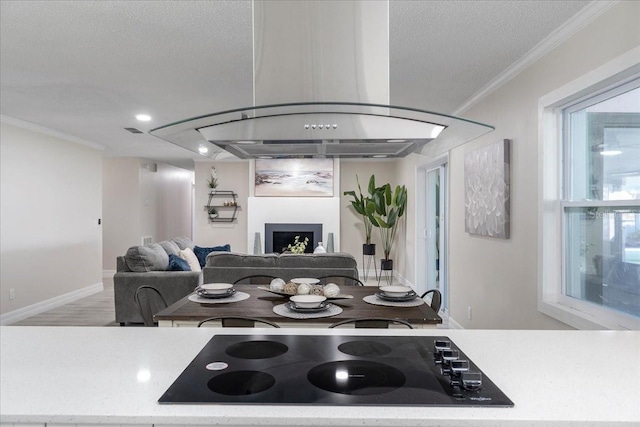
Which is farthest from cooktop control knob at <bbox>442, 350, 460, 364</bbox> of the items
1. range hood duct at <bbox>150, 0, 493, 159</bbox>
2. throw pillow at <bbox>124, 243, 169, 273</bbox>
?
throw pillow at <bbox>124, 243, 169, 273</bbox>

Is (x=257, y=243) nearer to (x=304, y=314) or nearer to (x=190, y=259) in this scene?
(x=190, y=259)

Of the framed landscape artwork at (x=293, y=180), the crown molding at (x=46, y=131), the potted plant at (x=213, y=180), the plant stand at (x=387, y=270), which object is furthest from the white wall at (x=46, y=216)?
the plant stand at (x=387, y=270)

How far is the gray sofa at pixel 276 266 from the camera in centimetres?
403

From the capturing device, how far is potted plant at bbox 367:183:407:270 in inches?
288

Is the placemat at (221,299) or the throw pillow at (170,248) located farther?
the throw pillow at (170,248)

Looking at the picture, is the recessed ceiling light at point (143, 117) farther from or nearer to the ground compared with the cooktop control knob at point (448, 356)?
farther from the ground

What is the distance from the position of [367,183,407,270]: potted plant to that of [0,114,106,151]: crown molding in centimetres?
447

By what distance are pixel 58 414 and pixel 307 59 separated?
44.8 inches

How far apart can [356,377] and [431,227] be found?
214 inches

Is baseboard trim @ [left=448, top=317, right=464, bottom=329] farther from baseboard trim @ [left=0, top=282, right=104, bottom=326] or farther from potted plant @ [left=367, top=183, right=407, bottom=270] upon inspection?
baseboard trim @ [left=0, top=282, right=104, bottom=326]

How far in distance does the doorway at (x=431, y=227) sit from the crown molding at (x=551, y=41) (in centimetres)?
203

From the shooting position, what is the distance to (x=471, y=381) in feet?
3.33

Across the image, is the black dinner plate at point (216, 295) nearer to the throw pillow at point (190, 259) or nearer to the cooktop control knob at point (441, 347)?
the cooktop control knob at point (441, 347)

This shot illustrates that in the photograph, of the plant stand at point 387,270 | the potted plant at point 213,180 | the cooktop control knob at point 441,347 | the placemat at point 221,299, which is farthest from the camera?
the potted plant at point 213,180
